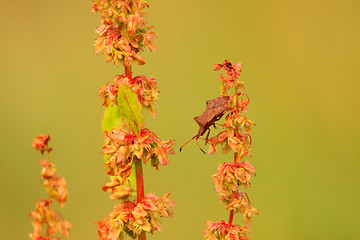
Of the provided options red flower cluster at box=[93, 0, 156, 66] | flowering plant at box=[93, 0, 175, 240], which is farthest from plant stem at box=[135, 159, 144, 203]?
red flower cluster at box=[93, 0, 156, 66]

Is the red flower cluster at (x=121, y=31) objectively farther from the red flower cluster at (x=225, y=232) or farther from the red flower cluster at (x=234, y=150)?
the red flower cluster at (x=225, y=232)

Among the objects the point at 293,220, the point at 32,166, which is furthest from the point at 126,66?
the point at 32,166

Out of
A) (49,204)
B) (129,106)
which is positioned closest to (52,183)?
(49,204)

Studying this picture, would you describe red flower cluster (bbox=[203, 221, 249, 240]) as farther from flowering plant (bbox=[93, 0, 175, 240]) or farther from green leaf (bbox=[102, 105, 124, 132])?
green leaf (bbox=[102, 105, 124, 132])

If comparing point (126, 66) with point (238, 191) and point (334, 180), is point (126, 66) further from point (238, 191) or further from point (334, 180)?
point (334, 180)

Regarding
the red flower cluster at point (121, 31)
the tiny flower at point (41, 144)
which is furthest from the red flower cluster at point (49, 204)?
the red flower cluster at point (121, 31)

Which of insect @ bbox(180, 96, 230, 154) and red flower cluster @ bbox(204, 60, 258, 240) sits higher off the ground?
insect @ bbox(180, 96, 230, 154)
